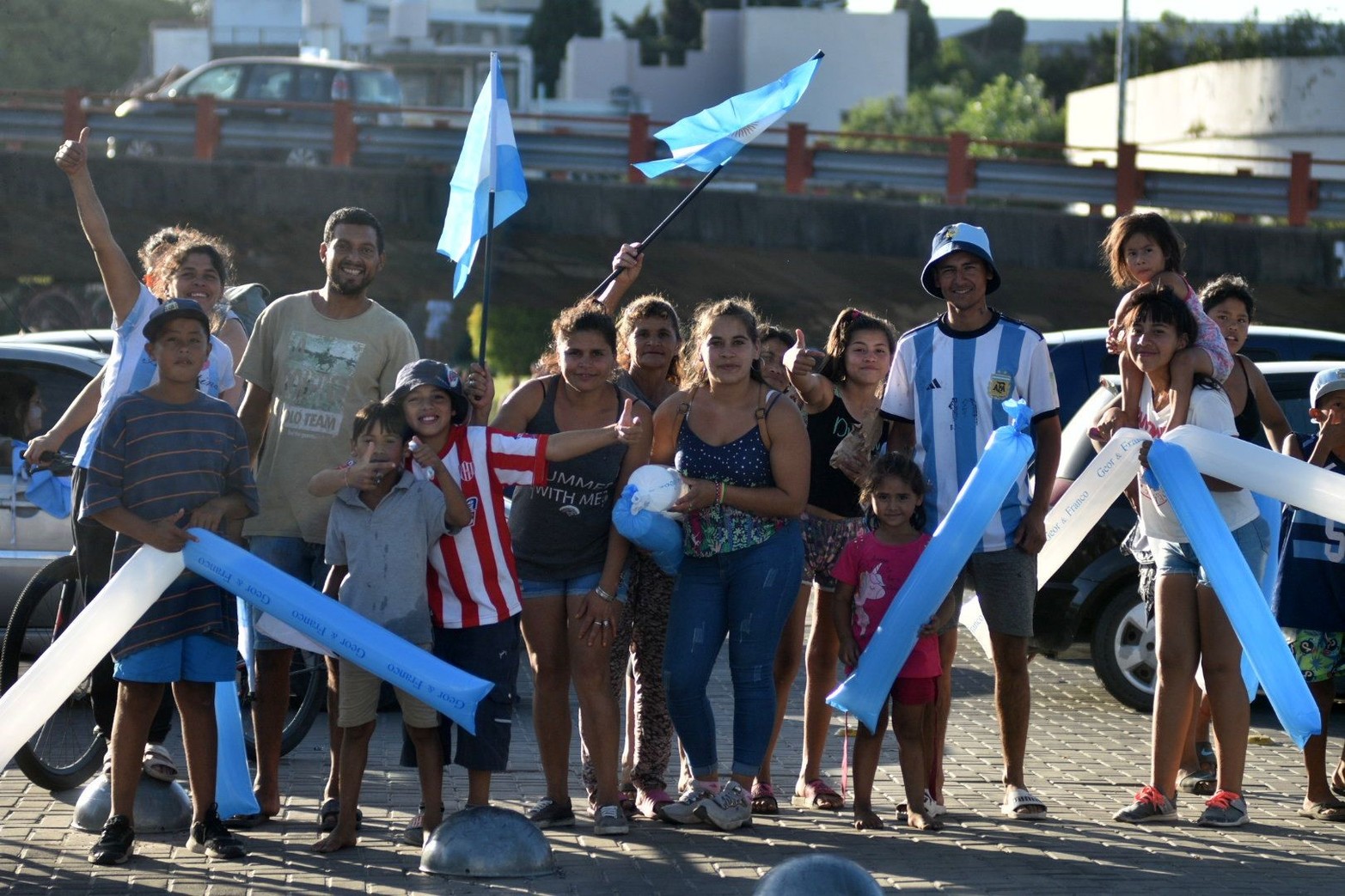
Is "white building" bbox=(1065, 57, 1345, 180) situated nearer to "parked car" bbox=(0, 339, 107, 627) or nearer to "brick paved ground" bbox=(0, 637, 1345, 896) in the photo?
"parked car" bbox=(0, 339, 107, 627)

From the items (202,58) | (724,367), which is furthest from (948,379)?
(202,58)

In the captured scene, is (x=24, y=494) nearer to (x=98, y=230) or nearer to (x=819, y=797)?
Answer: (x=98, y=230)

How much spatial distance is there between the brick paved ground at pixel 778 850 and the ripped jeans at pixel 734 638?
314mm

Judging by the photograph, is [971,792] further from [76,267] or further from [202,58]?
[202,58]

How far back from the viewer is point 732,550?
6238 mm

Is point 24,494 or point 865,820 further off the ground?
point 24,494

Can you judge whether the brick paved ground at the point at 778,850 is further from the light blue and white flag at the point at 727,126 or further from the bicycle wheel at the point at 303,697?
the light blue and white flag at the point at 727,126

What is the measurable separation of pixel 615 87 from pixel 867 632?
→ 225ft

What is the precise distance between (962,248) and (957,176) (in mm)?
15959

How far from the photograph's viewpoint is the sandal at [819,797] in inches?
260

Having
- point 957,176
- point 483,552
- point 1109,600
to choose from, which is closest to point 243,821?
point 483,552

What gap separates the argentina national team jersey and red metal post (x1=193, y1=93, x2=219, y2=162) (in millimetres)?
17612

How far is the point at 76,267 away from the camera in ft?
76.1

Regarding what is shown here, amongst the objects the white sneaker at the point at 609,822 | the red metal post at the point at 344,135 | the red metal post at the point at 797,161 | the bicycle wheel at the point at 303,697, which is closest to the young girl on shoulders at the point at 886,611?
the white sneaker at the point at 609,822
